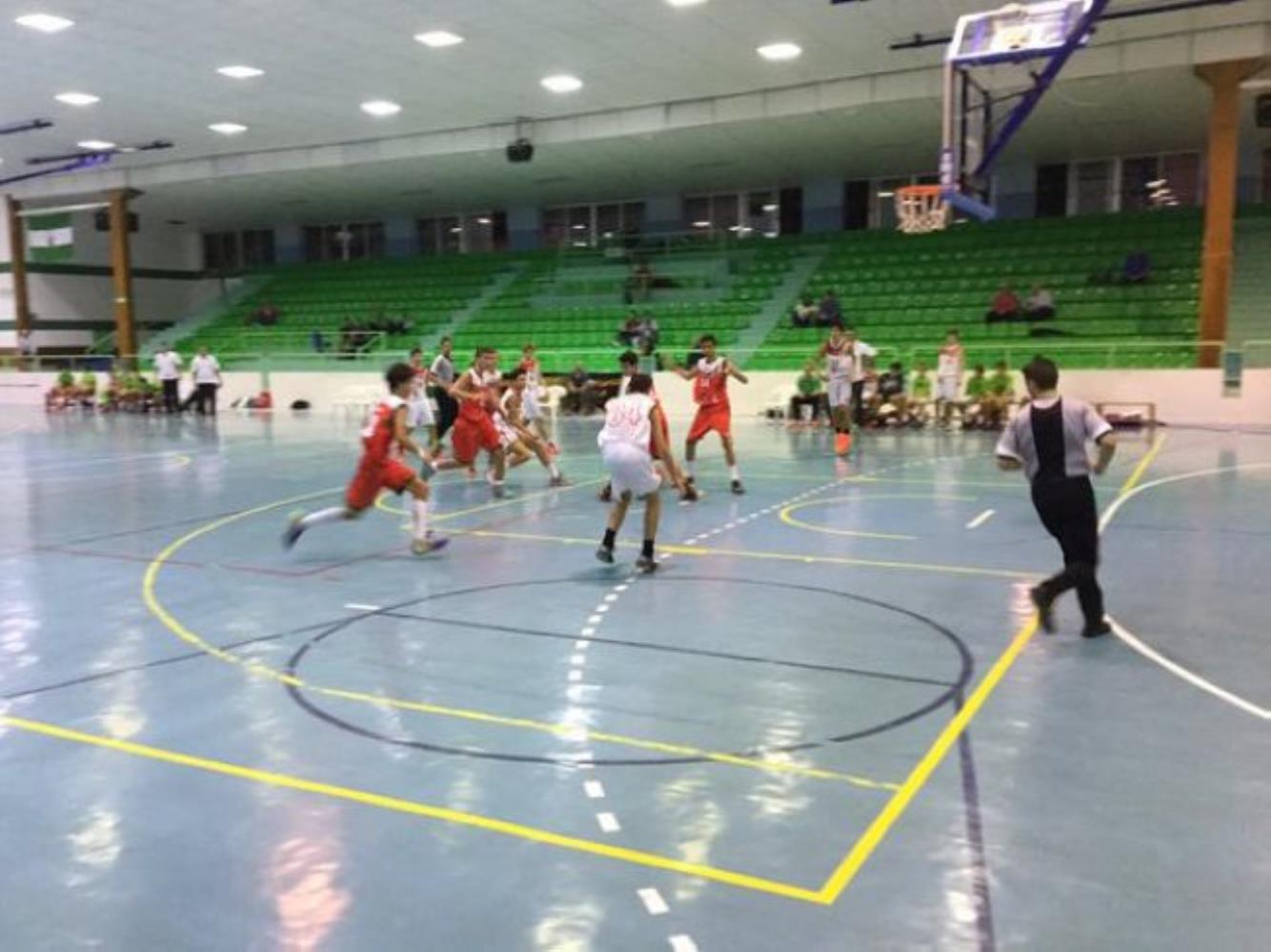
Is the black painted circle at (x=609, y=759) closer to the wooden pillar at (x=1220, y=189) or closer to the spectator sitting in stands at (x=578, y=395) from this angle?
the wooden pillar at (x=1220, y=189)

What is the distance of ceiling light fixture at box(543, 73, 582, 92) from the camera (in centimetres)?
2120

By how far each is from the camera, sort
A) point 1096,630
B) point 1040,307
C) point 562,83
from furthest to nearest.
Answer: point 1040,307, point 562,83, point 1096,630

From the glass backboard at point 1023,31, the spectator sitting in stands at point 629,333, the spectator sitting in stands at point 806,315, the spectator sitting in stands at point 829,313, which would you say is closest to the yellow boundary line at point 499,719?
the glass backboard at point 1023,31

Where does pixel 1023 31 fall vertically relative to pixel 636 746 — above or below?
above

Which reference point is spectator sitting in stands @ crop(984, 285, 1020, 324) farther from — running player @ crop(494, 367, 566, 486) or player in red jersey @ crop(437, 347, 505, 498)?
player in red jersey @ crop(437, 347, 505, 498)

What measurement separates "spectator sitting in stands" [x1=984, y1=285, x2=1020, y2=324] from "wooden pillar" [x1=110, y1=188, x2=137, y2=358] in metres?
25.0

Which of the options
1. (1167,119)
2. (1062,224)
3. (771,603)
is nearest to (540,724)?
(771,603)

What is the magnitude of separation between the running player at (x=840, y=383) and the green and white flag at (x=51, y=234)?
24979 mm

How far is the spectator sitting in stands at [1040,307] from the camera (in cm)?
2400

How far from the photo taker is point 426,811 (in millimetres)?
4082

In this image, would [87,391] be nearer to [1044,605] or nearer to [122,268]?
[122,268]

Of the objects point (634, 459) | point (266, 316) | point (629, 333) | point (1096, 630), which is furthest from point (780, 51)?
Answer: point (266, 316)

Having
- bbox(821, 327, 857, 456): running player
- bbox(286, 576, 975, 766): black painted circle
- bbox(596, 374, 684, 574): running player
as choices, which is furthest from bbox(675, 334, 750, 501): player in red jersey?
bbox(286, 576, 975, 766): black painted circle

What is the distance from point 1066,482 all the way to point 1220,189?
1653 centimetres
